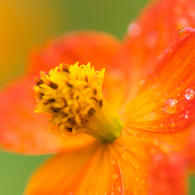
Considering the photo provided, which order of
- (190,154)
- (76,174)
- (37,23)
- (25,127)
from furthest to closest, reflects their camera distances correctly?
(37,23)
(25,127)
(76,174)
(190,154)

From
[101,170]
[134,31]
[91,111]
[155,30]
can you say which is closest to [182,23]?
[155,30]

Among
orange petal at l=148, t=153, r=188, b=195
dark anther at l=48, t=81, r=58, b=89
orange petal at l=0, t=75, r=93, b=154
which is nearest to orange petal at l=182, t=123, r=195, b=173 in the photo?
orange petal at l=148, t=153, r=188, b=195

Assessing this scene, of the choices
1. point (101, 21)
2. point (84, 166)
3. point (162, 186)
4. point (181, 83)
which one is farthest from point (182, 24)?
point (101, 21)

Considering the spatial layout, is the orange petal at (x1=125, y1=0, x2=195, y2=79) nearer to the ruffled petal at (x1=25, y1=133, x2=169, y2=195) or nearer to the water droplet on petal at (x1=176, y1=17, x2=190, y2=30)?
the water droplet on petal at (x1=176, y1=17, x2=190, y2=30)

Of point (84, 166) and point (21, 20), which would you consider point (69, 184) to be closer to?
point (84, 166)

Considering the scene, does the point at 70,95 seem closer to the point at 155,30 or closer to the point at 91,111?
the point at 91,111

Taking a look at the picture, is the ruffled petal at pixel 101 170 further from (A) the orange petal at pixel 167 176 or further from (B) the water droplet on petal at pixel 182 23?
(B) the water droplet on petal at pixel 182 23

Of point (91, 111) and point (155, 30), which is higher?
point (155, 30)

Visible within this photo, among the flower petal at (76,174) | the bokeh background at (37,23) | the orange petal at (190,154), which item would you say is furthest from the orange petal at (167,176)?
the bokeh background at (37,23)
